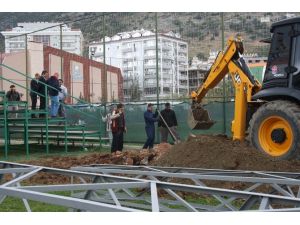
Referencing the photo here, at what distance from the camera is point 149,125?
17.3 meters

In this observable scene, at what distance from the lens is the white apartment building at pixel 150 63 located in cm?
2030

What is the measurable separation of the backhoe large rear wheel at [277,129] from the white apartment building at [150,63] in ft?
30.8

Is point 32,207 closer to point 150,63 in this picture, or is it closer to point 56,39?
point 150,63

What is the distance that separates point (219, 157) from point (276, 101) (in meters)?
1.52

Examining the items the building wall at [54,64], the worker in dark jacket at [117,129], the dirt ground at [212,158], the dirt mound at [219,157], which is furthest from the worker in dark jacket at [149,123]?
the building wall at [54,64]

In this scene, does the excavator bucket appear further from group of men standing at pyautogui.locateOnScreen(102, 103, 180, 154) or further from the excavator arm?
group of men standing at pyautogui.locateOnScreen(102, 103, 180, 154)

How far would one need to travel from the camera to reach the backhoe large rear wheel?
9.58 m

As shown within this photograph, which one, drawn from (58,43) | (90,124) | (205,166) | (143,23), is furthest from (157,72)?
(205,166)

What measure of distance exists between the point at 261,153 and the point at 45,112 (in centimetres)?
934

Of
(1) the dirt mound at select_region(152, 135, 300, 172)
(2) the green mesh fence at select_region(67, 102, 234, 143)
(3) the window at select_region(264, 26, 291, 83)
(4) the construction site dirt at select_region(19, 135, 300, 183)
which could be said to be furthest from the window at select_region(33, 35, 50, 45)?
(3) the window at select_region(264, 26, 291, 83)

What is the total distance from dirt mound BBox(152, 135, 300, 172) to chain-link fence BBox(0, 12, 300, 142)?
4.89 meters

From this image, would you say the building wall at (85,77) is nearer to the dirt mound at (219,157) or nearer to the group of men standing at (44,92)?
the group of men standing at (44,92)

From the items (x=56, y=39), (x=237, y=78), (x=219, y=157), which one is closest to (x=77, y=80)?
(x=56, y=39)

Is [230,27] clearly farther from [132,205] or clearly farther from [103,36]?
[132,205]
